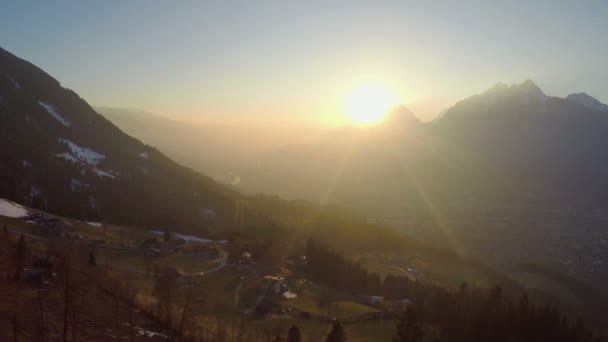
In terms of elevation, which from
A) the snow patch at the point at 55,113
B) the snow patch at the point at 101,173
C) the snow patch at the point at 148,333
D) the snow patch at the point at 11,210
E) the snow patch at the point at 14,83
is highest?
the snow patch at the point at 14,83

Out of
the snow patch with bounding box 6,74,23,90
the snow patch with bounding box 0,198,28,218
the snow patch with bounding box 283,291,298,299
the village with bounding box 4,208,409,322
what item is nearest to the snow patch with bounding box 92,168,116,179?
the village with bounding box 4,208,409,322

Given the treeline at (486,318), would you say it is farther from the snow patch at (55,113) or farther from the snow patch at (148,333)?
the snow patch at (55,113)

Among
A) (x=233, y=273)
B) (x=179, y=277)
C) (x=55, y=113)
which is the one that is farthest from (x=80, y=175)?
(x=179, y=277)

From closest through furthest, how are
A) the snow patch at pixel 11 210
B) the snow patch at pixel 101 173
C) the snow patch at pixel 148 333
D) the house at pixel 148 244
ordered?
the snow patch at pixel 148 333 → the house at pixel 148 244 → the snow patch at pixel 11 210 → the snow patch at pixel 101 173

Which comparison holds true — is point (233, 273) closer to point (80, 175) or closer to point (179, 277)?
point (179, 277)

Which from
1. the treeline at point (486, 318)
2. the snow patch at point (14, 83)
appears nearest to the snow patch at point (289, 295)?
the treeline at point (486, 318)

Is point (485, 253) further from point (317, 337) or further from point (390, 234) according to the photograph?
point (317, 337)

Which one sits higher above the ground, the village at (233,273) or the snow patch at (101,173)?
the snow patch at (101,173)
